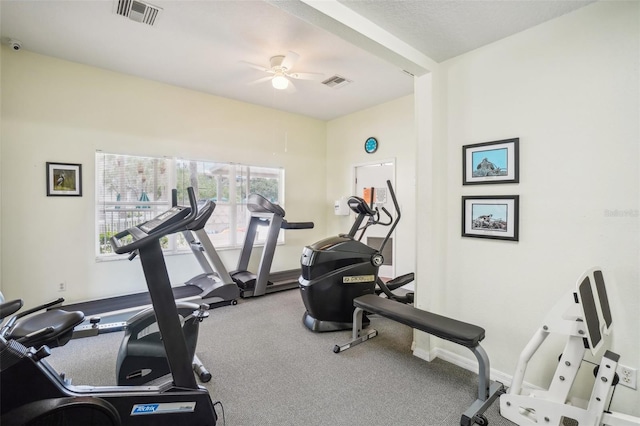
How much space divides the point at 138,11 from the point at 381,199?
4041 mm

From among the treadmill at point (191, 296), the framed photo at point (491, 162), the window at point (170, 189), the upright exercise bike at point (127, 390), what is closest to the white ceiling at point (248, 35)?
the framed photo at point (491, 162)

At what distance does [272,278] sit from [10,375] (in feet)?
12.4

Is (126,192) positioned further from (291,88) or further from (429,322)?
(429,322)

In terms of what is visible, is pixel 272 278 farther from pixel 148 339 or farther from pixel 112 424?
pixel 112 424

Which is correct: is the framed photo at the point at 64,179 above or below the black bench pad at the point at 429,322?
above

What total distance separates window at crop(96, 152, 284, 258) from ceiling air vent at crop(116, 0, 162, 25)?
194 centimetres

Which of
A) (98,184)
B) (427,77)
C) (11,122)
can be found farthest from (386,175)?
(11,122)

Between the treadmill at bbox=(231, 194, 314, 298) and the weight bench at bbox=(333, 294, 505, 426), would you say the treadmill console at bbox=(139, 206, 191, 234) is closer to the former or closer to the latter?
the weight bench at bbox=(333, 294, 505, 426)

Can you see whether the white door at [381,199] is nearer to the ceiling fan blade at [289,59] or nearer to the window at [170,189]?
the window at [170,189]

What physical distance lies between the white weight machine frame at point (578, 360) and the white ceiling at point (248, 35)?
181cm

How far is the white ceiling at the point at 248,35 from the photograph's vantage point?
78.5 inches

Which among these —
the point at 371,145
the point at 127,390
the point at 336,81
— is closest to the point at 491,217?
the point at 127,390

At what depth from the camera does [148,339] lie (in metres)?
2.20

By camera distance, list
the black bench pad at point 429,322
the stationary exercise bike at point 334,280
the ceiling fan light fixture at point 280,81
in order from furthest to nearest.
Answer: the ceiling fan light fixture at point 280,81, the stationary exercise bike at point 334,280, the black bench pad at point 429,322
